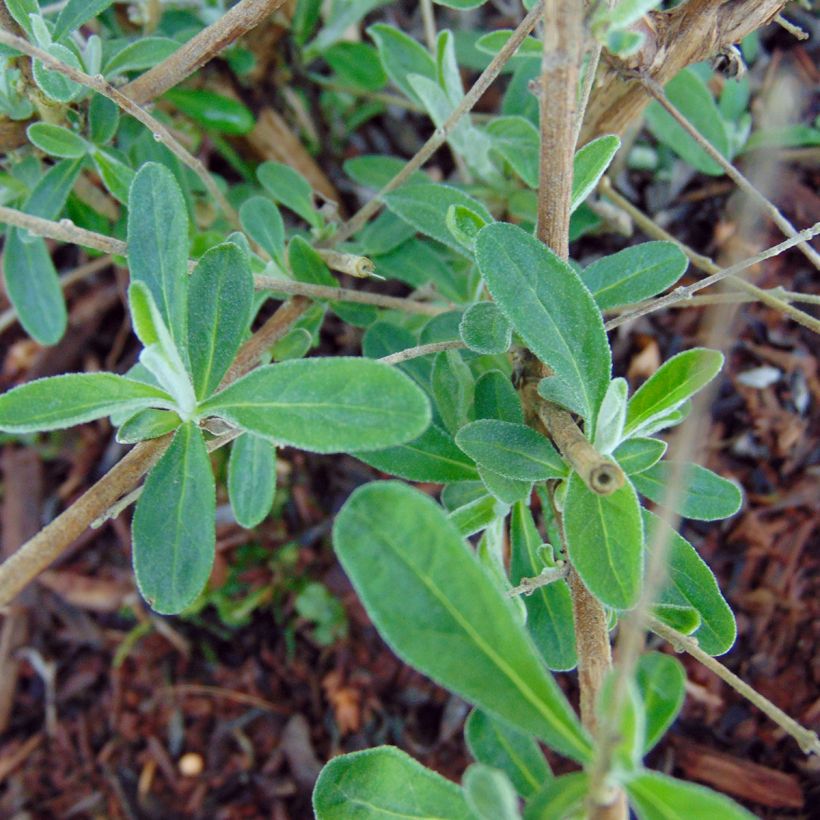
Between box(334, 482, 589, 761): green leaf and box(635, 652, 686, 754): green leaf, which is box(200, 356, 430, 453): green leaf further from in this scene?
box(635, 652, 686, 754): green leaf

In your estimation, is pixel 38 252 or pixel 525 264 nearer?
pixel 525 264

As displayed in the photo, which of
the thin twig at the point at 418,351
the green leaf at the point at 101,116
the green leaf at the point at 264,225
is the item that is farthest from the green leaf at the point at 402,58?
the thin twig at the point at 418,351

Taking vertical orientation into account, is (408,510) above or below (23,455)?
above

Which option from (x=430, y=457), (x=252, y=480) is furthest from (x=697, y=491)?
(x=252, y=480)

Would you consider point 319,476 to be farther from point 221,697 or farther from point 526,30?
point 526,30

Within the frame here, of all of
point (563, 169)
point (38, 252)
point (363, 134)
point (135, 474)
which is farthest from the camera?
point (363, 134)

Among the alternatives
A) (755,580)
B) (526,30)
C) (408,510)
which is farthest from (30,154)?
(755,580)
